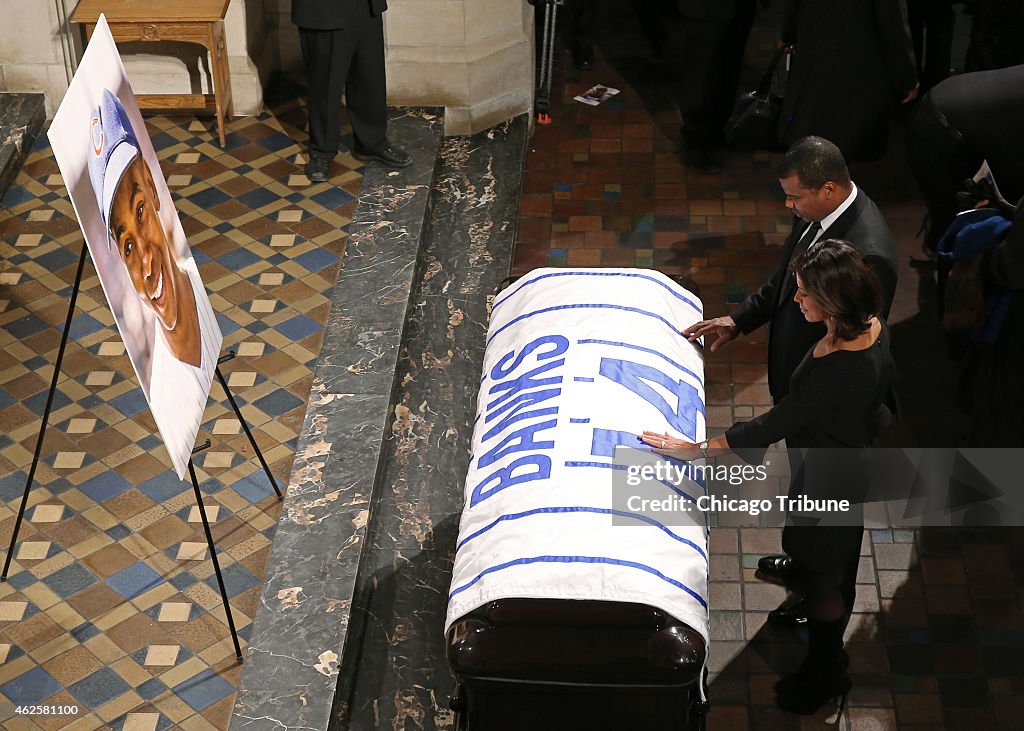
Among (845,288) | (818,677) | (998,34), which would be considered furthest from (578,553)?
(998,34)

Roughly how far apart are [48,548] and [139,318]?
1.33 metres

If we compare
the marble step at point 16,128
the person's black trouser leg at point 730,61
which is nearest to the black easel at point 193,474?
the marble step at point 16,128

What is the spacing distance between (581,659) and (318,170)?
155 inches

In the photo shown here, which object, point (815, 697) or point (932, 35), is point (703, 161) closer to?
point (932, 35)

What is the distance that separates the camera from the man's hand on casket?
13.6 ft

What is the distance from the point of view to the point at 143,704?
4.05 m

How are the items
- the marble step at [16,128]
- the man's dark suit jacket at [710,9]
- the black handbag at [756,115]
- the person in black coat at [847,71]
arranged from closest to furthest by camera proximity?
the person in black coat at [847,71], the black handbag at [756,115], the marble step at [16,128], the man's dark suit jacket at [710,9]

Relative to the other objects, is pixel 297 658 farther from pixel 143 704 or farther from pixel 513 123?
pixel 513 123

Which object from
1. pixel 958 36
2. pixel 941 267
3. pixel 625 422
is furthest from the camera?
pixel 958 36

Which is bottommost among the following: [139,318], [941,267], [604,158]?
[604,158]

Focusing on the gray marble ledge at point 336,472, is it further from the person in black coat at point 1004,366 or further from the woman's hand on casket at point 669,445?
the person in black coat at point 1004,366

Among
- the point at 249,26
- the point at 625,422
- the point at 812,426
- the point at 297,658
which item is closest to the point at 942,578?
the point at 812,426

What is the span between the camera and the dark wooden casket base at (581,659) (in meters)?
3.34

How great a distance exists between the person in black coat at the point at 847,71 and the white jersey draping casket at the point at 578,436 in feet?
6.91
